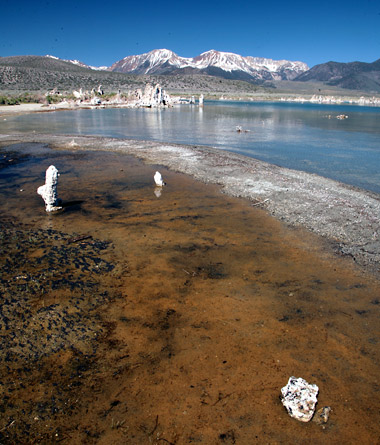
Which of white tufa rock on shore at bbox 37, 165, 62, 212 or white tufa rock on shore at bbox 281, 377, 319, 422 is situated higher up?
white tufa rock on shore at bbox 37, 165, 62, 212

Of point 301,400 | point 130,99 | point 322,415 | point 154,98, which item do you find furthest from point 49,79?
point 322,415

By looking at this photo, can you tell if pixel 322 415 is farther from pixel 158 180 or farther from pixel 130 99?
pixel 130 99

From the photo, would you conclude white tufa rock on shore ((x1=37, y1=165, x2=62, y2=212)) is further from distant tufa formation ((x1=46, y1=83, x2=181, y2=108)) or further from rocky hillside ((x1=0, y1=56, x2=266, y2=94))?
rocky hillside ((x1=0, y1=56, x2=266, y2=94))

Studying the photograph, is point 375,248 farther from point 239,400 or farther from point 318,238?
point 239,400

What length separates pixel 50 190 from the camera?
11.2 m

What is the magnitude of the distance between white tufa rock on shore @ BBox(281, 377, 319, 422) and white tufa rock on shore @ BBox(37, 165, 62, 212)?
10.2 metres

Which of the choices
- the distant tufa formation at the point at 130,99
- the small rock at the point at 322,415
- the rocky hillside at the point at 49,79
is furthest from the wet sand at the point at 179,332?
the rocky hillside at the point at 49,79

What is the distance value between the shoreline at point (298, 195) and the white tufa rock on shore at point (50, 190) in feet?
24.3

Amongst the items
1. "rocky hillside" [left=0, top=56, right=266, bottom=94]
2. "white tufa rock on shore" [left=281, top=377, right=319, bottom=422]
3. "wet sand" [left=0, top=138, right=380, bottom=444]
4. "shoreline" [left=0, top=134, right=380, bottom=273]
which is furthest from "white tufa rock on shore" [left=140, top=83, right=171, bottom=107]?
"white tufa rock on shore" [left=281, top=377, right=319, bottom=422]

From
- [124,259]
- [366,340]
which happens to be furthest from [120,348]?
[366,340]

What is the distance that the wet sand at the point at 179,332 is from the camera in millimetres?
4082

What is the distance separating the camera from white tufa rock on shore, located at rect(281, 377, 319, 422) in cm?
408

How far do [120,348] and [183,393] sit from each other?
4.58ft

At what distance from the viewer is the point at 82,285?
687 cm
